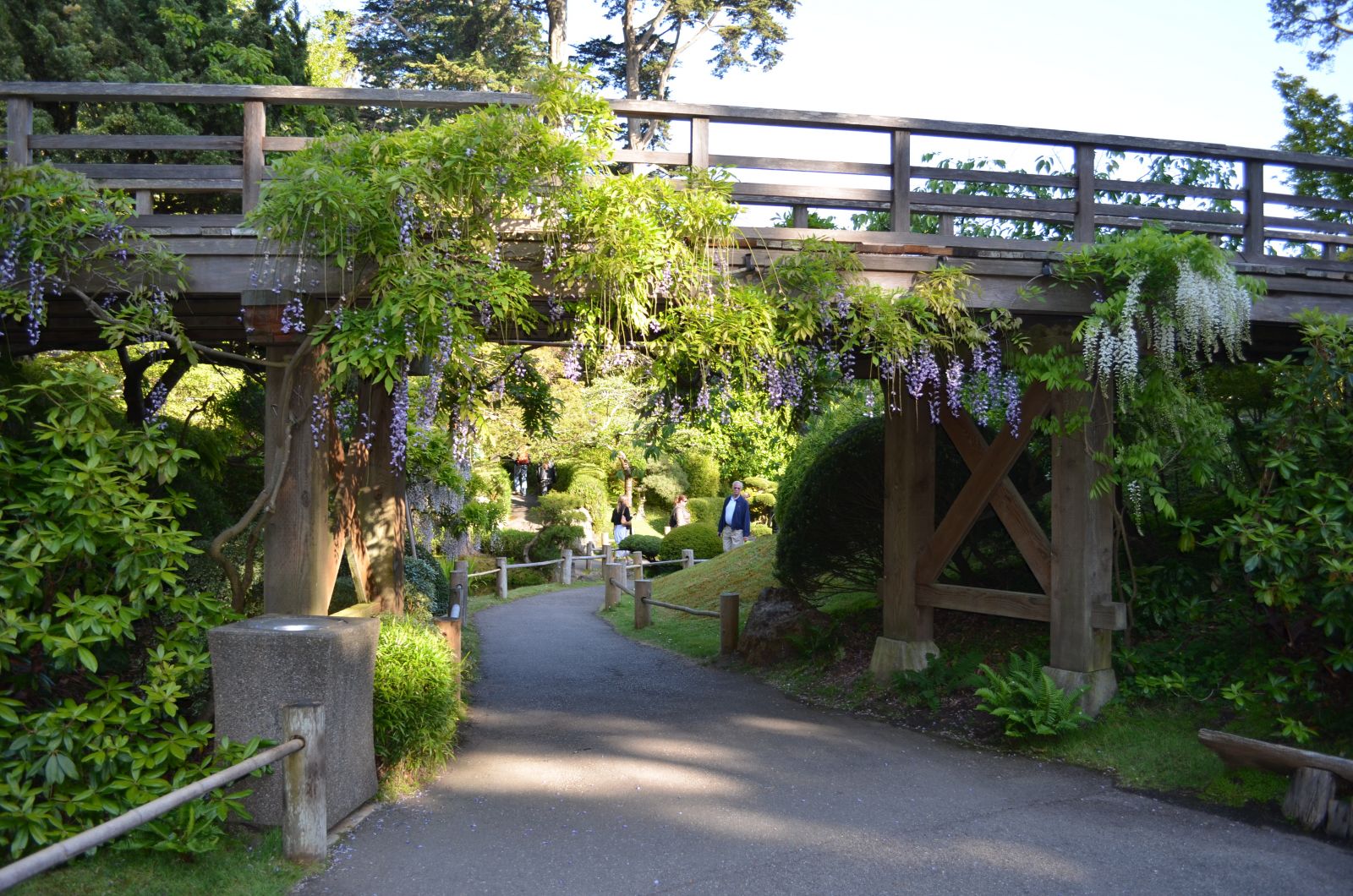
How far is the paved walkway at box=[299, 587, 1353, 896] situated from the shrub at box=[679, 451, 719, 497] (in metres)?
21.7

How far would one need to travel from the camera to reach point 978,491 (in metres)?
9.48

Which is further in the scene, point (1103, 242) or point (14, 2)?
point (14, 2)

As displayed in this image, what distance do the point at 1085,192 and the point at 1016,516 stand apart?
272 centimetres

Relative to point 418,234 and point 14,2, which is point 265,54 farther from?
point 418,234

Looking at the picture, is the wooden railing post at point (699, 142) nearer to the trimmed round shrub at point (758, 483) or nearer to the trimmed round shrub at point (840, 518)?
the trimmed round shrub at point (840, 518)

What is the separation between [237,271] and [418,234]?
127 cm

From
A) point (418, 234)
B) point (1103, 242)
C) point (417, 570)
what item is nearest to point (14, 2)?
point (417, 570)

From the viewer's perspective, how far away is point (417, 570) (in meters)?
12.1

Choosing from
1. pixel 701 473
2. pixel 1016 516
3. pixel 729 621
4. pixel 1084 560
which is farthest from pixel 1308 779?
pixel 701 473

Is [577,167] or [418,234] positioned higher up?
[577,167]

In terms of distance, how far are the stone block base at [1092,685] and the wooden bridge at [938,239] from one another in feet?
0.05

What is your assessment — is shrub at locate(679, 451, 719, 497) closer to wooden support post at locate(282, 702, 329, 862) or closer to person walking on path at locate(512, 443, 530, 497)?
person walking on path at locate(512, 443, 530, 497)

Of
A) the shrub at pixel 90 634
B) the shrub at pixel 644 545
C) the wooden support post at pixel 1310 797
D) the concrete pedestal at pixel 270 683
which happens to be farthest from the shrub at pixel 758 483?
the concrete pedestal at pixel 270 683

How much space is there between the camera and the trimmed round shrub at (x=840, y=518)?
466 inches
